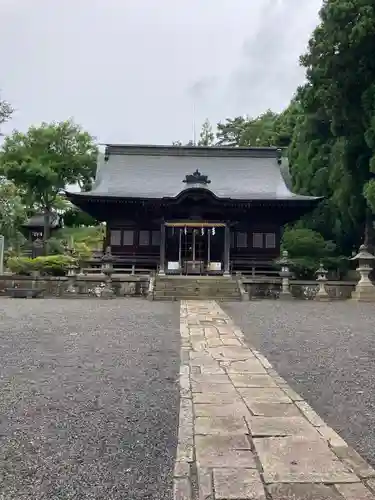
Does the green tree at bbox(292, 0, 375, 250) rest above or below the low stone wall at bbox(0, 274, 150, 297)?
above

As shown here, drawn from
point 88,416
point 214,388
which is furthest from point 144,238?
point 88,416

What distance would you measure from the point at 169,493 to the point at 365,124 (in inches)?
678

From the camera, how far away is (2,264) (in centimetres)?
1805

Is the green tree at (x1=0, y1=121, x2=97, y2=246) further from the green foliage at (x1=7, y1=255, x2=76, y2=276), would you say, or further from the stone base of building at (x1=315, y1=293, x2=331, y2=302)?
the stone base of building at (x1=315, y1=293, x2=331, y2=302)

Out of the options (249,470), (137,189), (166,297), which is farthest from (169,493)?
(137,189)

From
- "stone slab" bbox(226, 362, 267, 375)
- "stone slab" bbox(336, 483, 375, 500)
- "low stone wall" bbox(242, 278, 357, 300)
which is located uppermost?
"low stone wall" bbox(242, 278, 357, 300)

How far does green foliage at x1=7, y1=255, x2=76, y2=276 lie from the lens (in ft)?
58.4

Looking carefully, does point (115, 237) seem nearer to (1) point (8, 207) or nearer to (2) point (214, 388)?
(1) point (8, 207)

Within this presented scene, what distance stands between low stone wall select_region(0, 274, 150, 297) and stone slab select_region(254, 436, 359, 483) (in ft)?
46.8

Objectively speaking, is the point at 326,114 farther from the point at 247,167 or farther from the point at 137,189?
the point at 137,189

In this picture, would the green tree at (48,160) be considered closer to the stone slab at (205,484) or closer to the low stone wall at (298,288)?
the low stone wall at (298,288)

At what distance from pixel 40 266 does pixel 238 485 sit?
1674 centimetres

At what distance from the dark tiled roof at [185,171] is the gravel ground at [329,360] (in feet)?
36.4

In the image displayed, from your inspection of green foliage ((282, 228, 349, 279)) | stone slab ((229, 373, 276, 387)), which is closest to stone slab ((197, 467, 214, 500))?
stone slab ((229, 373, 276, 387))
